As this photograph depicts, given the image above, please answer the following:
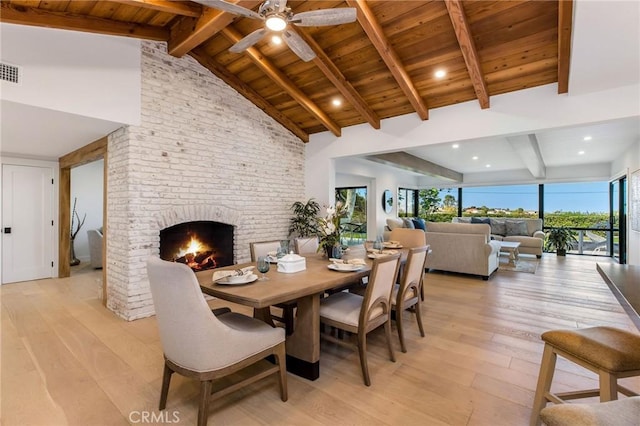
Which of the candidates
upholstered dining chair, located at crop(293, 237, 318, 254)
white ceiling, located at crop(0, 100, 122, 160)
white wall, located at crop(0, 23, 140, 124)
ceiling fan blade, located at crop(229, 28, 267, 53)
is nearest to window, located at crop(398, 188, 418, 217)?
upholstered dining chair, located at crop(293, 237, 318, 254)

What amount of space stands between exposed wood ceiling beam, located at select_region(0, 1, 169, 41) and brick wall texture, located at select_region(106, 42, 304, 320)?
0.16 metres

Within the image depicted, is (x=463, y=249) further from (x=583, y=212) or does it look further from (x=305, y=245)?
(x=583, y=212)

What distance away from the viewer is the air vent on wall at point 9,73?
8.89 ft

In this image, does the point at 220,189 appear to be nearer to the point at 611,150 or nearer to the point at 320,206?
the point at 320,206

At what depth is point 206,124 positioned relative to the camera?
4262mm

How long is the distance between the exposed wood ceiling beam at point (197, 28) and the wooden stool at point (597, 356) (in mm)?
3361

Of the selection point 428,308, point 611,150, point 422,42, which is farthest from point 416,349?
point 611,150

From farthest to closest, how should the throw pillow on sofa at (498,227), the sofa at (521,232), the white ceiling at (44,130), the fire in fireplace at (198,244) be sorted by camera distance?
the throw pillow on sofa at (498,227)
the sofa at (521,232)
the fire in fireplace at (198,244)
the white ceiling at (44,130)

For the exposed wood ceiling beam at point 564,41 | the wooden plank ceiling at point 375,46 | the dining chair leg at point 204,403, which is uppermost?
the wooden plank ceiling at point 375,46

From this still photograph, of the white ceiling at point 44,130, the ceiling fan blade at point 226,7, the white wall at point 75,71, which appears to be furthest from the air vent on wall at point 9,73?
the ceiling fan blade at point 226,7

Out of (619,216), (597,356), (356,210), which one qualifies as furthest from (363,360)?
(619,216)

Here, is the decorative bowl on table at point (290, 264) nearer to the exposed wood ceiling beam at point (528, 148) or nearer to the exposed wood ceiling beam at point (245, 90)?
the exposed wood ceiling beam at point (245, 90)

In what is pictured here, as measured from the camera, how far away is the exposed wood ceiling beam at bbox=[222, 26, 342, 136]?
3.60 meters

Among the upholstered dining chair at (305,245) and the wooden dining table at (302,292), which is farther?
the upholstered dining chair at (305,245)
